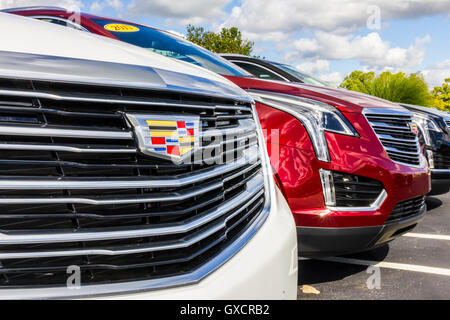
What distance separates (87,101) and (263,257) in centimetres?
85

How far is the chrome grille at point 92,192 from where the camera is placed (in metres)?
1.06

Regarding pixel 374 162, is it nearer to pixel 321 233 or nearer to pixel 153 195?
pixel 321 233

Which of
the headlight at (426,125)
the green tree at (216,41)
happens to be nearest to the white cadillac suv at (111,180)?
the headlight at (426,125)

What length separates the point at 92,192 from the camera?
1.17 meters

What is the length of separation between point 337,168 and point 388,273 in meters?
1.37

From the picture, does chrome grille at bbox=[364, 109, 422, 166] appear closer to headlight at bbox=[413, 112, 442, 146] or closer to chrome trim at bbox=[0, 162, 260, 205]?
chrome trim at bbox=[0, 162, 260, 205]

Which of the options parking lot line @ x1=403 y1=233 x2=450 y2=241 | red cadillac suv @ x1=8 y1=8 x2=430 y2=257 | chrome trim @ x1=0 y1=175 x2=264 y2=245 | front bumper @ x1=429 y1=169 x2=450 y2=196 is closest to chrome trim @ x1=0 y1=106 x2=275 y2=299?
chrome trim @ x1=0 y1=175 x2=264 y2=245

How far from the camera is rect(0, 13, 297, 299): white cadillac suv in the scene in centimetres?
107

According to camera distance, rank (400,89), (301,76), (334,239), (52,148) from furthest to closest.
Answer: (400,89) < (301,76) < (334,239) < (52,148)

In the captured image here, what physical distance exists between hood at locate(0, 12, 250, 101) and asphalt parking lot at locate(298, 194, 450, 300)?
87.1 inches

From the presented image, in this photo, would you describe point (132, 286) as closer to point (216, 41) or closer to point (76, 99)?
point (76, 99)

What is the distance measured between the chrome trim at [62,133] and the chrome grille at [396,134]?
2.45m

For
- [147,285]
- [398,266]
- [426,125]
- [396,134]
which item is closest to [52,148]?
[147,285]
